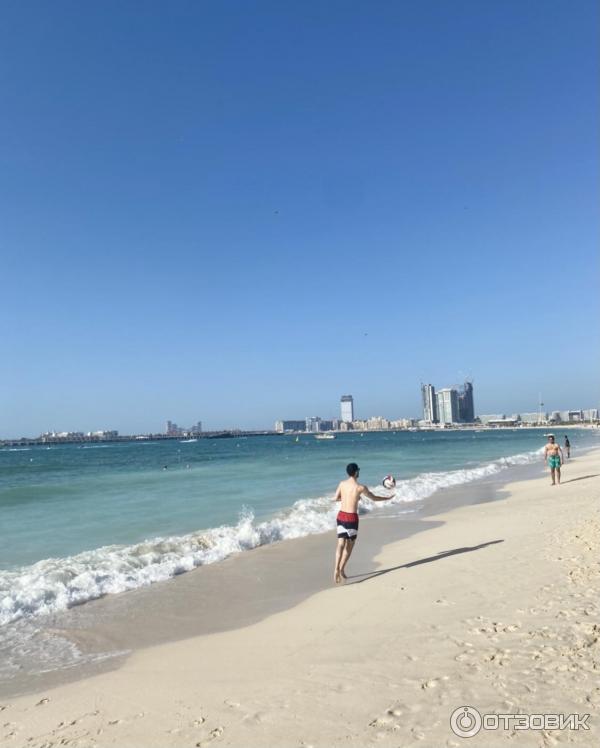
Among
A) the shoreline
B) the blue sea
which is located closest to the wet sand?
→ the shoreline

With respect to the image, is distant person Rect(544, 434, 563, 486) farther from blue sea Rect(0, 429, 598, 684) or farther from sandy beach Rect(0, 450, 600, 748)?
sandy beach Rect(0, 450, 600, 748)

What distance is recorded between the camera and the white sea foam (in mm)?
7328

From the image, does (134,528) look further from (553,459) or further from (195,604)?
(553,459)

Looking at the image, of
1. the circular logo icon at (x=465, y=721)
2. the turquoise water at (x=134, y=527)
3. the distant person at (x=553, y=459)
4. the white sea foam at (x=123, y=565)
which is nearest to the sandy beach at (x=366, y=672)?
the circular logo icon at (x=465, y=721)

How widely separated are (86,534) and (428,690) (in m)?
11.0

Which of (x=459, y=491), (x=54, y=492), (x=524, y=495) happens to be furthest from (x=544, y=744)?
(x=54, y=492)

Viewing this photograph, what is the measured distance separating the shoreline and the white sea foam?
0.28 m

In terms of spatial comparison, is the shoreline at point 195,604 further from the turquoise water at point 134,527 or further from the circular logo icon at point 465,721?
the circular logo icon at point 465,721

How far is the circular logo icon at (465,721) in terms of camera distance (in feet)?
10.5

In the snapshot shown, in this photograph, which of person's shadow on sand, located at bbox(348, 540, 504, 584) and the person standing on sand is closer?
the person standing on sand

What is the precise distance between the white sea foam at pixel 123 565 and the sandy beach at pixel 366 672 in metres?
1.73

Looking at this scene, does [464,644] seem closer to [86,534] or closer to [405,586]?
[405,586]

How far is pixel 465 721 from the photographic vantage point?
3.32 m

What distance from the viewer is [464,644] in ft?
14.7
